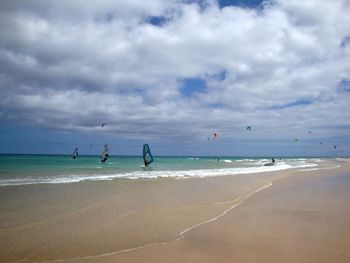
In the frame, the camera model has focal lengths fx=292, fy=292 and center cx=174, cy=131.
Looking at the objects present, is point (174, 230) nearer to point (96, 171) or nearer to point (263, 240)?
point (263, 240)

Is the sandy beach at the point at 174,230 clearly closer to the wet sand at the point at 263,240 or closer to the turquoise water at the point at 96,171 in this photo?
the wet sand at the point at 263,240

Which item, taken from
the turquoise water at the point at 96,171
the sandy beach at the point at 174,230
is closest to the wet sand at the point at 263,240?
the sandy beach at the point at 174,230

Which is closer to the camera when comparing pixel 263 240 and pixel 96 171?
pixel 263 240

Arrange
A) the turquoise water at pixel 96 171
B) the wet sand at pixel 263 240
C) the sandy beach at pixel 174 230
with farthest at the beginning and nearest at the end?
the turquoise water at pixel 96 171 → the sandy beach at pixel 174 230 → the wet sand at pixel 263 240

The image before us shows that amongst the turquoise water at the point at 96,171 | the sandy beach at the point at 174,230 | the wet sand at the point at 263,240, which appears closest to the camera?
the wet sand at the point at 263,240

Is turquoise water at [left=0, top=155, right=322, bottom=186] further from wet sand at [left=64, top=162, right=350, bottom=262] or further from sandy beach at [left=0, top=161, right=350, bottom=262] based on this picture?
wet sand at [left=64, top=162, right=350, bottom=262]

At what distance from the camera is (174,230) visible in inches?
285

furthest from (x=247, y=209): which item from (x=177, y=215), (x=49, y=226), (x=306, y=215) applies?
(x=49, y=226)

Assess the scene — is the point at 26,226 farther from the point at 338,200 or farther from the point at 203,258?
the point at 338,200

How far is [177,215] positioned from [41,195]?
702 cm

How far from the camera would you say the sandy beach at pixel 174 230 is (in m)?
5.49

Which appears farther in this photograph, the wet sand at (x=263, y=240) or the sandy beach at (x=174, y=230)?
the sandy beach at (x=174, y=230)

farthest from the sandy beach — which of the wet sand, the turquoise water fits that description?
the turquoise water

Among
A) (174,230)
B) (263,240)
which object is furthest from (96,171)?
(263,240)
